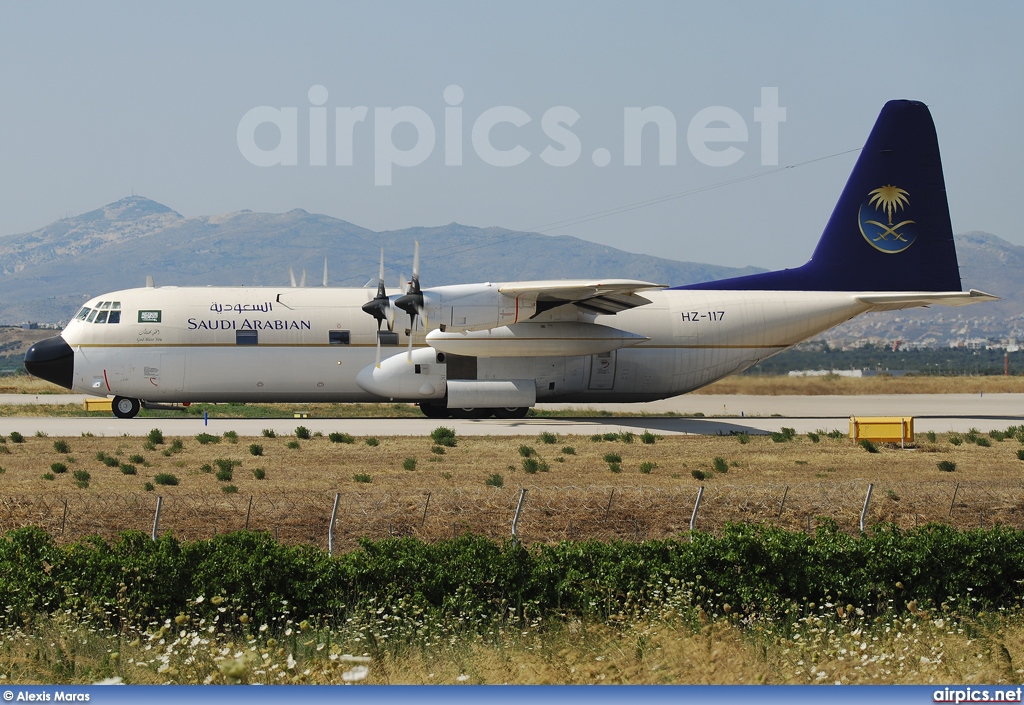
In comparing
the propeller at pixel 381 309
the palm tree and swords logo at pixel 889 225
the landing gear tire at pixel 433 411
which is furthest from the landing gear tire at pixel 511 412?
the palm tree and swords logo at pixel 889 225

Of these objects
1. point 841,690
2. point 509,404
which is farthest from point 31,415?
point 841,690

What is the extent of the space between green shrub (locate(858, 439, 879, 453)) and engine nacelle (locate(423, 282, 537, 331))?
35.5 feet

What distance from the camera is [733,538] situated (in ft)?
47.8

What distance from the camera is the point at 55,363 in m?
35.1

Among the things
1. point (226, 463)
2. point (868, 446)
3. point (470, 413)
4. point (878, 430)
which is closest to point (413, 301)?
point (470, 413)

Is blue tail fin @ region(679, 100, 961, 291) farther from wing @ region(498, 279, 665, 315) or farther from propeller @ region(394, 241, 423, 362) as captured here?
propeller @ region(394, 241, 423, 362)

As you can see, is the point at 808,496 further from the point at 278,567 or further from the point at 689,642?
the point at 278,567

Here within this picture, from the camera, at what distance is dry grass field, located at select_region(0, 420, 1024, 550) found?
18.6 m

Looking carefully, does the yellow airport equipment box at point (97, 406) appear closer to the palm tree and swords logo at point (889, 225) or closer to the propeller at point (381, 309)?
the propeller at point (381, 309)

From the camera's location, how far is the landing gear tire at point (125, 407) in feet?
122

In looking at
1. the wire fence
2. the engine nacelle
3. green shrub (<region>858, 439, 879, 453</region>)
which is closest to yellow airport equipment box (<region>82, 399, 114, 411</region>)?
the engine nacelle

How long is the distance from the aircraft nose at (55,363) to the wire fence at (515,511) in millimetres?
16137

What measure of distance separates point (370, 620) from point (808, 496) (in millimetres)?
10985

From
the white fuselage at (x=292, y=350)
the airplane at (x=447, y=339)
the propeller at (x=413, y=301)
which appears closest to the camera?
the propeller at (x=413, y=301)
